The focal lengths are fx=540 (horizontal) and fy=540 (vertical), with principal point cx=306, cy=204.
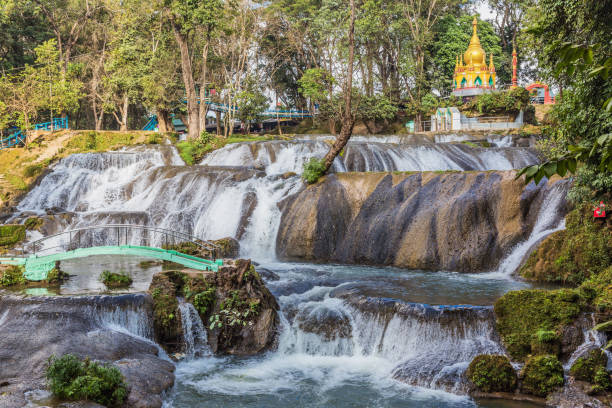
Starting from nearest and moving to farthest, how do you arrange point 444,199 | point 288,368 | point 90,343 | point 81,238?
point 90,343 < point 288,368 < point 444,199 < point 81,238

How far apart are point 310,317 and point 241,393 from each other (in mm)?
2940

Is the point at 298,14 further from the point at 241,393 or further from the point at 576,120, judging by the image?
the point at 241,393

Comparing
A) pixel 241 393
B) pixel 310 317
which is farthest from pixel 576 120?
pixel 241 393

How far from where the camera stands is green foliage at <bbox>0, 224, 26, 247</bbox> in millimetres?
18891

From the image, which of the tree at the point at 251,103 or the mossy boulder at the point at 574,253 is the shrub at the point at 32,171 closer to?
the tree at the point at 251,103

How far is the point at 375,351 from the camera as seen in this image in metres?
11.1

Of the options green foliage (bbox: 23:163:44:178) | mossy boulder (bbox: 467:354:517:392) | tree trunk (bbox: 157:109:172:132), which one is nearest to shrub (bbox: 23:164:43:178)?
green foliage (bbox: 23:163:44:178)

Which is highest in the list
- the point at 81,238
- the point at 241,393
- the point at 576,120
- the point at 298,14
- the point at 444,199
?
the point at 298,14

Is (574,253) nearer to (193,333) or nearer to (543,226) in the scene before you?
(543,226)

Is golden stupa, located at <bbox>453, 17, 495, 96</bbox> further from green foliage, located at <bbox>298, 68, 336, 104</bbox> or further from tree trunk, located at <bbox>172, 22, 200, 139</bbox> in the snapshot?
tree trunk, located at <bbox>172, 22, 200, 139</bbox>

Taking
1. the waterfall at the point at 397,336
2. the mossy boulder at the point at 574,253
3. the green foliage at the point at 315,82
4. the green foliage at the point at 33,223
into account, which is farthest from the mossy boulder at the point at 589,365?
the green foliage at the point at 315,82

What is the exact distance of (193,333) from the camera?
11.6 metres

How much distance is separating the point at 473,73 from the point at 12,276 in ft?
119

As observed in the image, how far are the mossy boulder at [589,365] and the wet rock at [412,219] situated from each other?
21.0 ft
